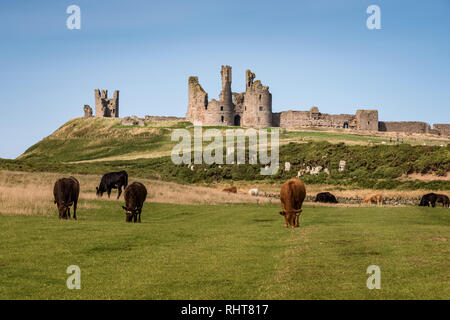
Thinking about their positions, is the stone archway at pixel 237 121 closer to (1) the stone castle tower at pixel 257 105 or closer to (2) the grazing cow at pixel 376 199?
(1) the stone castle tower at pixel 257 105

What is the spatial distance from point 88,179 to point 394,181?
3402cm

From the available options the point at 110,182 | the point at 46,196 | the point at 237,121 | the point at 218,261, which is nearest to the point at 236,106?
the point at 237,121

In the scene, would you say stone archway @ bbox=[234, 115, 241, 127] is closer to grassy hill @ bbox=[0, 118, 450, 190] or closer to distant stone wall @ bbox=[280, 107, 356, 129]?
distant stone wall @ bbox=[280, 107, 356, 129]

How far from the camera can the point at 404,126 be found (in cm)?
14438

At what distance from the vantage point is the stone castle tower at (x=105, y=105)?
7111 inches

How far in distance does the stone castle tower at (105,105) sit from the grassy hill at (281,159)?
28670 mm

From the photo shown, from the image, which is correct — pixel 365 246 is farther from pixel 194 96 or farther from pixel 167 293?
pixel 194 96

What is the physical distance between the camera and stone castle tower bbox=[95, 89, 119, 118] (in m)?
181

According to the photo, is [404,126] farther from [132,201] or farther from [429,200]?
[132,201]

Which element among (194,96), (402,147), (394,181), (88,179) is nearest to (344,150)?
(402,147)

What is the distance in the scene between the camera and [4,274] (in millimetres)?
12930

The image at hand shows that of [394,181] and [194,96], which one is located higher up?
[194,96]

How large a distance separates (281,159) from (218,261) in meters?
74.7
